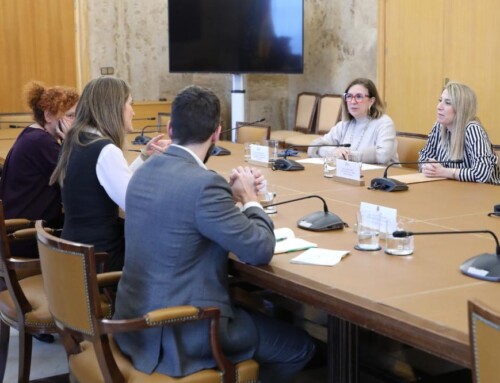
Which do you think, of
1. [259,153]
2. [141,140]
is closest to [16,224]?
[259,153]

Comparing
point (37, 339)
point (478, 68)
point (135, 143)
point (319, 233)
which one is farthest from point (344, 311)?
point (478, 68)

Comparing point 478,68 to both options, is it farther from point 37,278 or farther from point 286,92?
point 37,278

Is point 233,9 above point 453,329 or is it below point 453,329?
above

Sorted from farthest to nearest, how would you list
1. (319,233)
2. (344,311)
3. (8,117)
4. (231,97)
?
(231,97) → (8,117) → (319,233) → (344,311)

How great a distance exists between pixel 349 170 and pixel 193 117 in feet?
5.93

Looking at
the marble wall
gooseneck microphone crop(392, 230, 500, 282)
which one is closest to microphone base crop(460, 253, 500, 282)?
gooseneck microphone crop(392, 230, 500, 282)

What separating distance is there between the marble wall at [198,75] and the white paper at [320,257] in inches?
257

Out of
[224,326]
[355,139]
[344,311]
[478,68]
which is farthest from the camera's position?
[478,68]

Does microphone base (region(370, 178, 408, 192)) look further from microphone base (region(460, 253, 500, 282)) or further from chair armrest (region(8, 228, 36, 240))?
chair armrest (region(8, 228, 36, 240))

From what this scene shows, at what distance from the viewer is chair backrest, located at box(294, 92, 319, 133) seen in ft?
30.6

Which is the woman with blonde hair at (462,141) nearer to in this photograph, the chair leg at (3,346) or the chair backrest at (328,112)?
the chair leg at (3,346)

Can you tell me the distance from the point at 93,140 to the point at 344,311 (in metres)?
1.63

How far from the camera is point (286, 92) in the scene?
1041 cm

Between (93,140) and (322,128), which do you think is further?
(322,128)
